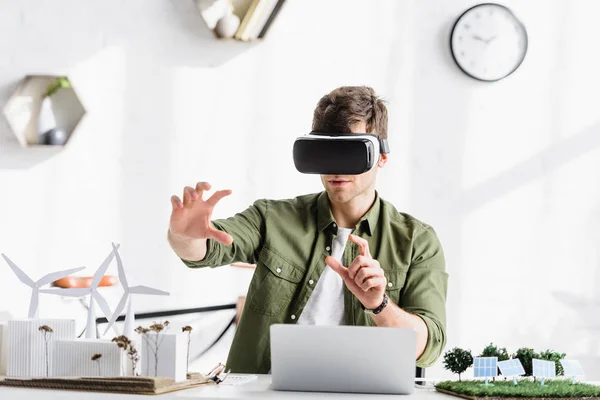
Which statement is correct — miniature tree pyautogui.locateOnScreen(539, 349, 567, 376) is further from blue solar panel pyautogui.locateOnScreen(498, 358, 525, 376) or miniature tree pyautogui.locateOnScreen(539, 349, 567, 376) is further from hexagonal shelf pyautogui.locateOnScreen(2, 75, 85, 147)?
hexagonal shelf pyautogui.locateOnScreen(2, 75, 85, 147)

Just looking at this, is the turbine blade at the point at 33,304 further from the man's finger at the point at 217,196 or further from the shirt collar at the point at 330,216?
the shirt collar at the point at 330,216

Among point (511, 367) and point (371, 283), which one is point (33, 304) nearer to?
point (371, 283)

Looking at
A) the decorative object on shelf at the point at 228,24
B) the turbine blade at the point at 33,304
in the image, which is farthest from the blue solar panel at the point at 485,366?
the decorative object on shelf at the point at 228,24

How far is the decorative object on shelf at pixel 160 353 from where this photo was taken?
5.10 feet

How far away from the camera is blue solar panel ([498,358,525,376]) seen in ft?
5.13

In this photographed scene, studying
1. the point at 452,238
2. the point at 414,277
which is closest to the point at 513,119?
the point at 452,238

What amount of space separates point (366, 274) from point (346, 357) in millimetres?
244

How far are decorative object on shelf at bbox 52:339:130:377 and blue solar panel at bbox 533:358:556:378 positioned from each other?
77 cm

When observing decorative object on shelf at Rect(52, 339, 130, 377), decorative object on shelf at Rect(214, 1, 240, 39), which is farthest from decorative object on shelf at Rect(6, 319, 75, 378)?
decorative object on shelf at Rect(214, 1, 240, 39)

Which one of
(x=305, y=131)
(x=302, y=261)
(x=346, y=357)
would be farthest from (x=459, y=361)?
(x=305, y=131)

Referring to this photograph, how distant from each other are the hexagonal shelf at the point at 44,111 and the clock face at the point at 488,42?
186 cm

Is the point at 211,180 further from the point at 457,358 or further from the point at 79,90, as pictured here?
the point at 457,358

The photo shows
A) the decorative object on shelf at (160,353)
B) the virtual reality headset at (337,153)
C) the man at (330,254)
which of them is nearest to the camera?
the decorative object on shelf at (160,353)

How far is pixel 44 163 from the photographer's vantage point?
161 inches
